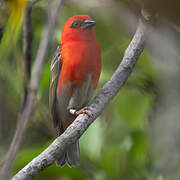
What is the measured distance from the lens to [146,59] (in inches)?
165

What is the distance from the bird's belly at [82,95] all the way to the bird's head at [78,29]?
527 millimetres

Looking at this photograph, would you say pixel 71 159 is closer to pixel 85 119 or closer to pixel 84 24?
pixel 85 119

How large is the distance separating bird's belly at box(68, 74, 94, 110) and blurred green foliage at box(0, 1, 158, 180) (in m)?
0.25

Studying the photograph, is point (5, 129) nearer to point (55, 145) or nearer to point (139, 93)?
point (139, 93)

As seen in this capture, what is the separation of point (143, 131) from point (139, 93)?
0.49 m

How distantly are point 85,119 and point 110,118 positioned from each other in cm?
175

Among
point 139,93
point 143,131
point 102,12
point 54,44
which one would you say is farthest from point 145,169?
point 54,44

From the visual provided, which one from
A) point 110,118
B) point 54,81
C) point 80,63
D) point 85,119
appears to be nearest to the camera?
point 85,119

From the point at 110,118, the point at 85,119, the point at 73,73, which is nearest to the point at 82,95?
the point at 73,73

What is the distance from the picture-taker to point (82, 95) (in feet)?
13.5

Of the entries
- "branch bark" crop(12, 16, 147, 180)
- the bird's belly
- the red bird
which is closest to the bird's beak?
the red bird

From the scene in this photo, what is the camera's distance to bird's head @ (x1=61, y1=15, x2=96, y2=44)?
4219 mm

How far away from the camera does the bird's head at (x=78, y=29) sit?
13.8 ft

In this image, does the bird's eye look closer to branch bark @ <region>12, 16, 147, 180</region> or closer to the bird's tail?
branch bark @ <region>12, 16, 147, 180</region>
